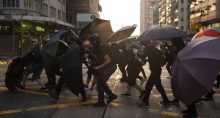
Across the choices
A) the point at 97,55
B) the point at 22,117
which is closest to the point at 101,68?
the point at 97,55

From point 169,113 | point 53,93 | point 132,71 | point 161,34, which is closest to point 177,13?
point 132,71

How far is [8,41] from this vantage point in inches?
1875

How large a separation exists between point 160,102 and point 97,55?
1.87 meters

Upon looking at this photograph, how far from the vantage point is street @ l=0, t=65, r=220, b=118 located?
8682mm

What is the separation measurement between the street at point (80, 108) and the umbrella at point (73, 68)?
45 cm

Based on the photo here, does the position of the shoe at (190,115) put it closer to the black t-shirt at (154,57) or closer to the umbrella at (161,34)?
the black t-shirt at (154,57)

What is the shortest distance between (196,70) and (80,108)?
293 centimetres

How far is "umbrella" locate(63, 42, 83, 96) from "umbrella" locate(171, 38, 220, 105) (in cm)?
282

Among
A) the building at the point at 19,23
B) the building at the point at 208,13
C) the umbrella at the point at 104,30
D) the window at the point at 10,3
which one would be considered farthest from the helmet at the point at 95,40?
the building at the point at 208,13

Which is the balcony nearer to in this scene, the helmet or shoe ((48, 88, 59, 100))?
shoe ((48, 88, 59, 100))

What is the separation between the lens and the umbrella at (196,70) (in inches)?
300

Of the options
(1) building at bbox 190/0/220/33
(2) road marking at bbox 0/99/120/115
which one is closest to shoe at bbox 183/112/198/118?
(2) road marking at bbox 0/99/120/115

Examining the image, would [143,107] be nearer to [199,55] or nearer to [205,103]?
[205,103]

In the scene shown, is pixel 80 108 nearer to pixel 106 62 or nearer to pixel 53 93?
pixel 106 62
